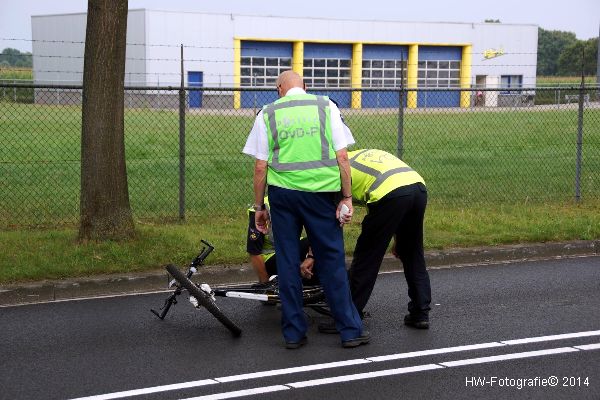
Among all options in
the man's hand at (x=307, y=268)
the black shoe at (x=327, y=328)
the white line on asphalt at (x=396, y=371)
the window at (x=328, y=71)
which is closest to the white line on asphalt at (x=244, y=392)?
the white line on asphalt at (x=396, y=371)

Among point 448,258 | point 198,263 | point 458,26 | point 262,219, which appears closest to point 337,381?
point 262,219

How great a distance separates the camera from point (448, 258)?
1015 cm

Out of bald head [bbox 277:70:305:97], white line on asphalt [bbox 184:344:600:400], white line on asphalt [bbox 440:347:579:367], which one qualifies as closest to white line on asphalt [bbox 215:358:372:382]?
white line on asphalt [bbox 184:344:600:400]

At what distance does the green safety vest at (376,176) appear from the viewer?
7059mm

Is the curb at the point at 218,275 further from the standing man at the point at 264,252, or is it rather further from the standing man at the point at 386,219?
the standing man at the point at 386,219

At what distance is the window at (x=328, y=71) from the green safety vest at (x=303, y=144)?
47.1 meters

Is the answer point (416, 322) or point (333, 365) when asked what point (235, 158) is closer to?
point (416, 322)

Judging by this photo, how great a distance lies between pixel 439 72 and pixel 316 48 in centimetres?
795

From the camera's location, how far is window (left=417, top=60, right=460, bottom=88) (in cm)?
5719

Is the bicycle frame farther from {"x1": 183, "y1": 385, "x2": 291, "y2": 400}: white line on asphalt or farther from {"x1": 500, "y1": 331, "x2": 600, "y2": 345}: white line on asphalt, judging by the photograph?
{"x1": 500, "y1": 331, "x2": 600, "y2": 345}: white line on asphalt

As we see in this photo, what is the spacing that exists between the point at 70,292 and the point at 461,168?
1043 cm

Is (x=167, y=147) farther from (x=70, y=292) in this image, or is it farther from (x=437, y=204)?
(x=70, y=292)

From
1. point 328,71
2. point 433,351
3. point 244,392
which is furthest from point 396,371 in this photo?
point 328,71

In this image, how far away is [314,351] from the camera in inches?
269
